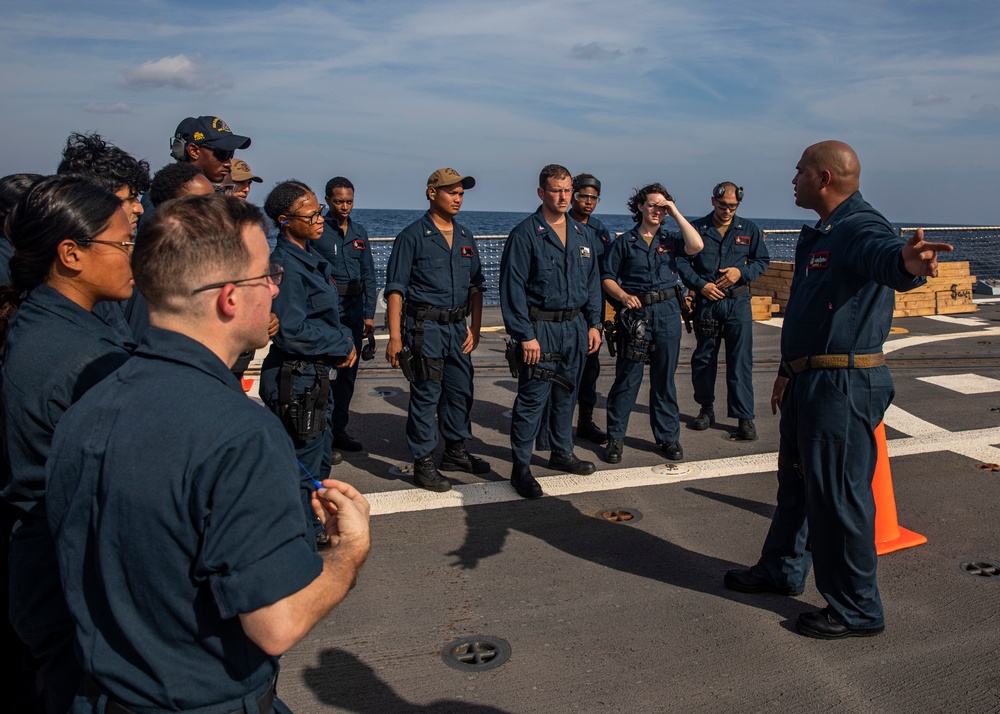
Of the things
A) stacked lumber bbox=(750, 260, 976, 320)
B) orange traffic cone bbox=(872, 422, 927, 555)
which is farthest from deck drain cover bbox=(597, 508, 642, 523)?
stacked lumber bbox=(750, 260, 976, 320)

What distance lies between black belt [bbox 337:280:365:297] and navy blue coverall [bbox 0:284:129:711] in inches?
178

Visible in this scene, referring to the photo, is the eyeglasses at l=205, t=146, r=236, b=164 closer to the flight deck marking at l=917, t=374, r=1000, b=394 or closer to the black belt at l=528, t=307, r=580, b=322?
the black belt at l=528, t=307, r=580, b=322

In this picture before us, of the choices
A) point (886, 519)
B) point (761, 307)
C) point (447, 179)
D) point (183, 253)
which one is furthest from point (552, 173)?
point (761, 307)

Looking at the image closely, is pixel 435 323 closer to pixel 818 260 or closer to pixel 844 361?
pixel 818 260

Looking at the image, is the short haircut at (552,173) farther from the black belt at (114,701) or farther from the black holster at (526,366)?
the black belt at (114,701)

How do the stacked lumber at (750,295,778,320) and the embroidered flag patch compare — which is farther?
the stacked lumber at (750,295,778,320)

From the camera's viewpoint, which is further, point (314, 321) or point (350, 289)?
point (350, 289)

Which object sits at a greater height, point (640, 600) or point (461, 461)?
point (461, 461)

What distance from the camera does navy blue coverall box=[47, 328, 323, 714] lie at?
4.75 ft

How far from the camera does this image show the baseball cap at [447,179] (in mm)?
5703

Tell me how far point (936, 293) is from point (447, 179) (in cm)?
1067

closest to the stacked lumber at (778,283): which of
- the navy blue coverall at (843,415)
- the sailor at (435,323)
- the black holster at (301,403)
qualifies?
the sailor at (435,323)

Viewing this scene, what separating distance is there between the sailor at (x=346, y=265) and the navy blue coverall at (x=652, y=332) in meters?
2.07

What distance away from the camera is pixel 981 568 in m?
4.21
